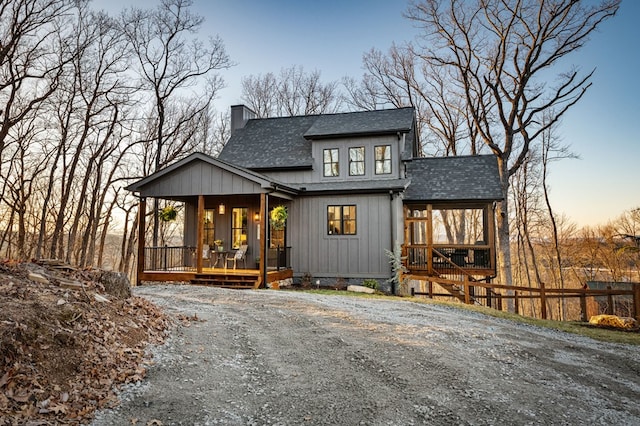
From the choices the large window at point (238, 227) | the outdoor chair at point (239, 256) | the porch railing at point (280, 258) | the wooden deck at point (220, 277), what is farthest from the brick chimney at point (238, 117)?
the wooden deck at point (220, 277)

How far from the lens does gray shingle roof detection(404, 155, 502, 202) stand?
15.2m

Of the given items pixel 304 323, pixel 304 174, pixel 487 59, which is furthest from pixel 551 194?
pixel 304 323

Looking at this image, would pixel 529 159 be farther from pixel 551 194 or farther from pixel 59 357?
pixel 59 357

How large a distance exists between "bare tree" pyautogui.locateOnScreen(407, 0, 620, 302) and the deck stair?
11074 mm

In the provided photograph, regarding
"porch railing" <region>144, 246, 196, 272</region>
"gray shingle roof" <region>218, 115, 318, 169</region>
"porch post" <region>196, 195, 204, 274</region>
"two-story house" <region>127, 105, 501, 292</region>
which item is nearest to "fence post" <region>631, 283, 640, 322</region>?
"two-story house" <region>127, 105, 501, 292</region>

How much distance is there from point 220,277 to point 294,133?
7.93m

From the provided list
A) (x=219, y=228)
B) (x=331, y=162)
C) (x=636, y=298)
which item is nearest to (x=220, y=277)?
(x=219, y=228)

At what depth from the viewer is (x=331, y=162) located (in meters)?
15.9

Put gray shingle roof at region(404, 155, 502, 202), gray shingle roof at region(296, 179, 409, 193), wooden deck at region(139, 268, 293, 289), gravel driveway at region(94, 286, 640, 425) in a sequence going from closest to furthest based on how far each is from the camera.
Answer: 1. gravel driveway at region(94, 286, 640, 425)
2. wooden deck at region(139, 268, 293, 289)
3. gray shingle roof at region(296, 179, 409, 193)
4. gray shingle roof at region(404, 155, 502, 202)

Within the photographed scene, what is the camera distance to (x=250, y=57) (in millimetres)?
23328

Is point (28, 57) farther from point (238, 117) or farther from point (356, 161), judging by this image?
point (356, 161)

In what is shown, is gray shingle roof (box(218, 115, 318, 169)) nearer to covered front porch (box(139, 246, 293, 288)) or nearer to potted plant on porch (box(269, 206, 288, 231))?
potted plant on porch (box(269, 206, 288, 231))

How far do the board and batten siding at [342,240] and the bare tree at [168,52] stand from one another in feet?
30.5

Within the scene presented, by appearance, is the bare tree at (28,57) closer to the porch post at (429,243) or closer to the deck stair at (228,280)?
the deck stair at (228,280)
